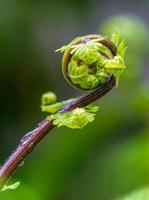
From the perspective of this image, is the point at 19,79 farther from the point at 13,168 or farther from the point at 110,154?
the point at 13,168

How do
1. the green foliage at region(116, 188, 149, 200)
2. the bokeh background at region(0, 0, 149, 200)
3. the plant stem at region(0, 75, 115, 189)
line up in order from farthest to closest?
the bokeh background at region(0, 0, 149, 200) < the green foliage at region(116, 188, 149, 200) < the plant stem at region(0, 75, 115, 189)

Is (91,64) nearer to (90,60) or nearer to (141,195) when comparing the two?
(90,60)

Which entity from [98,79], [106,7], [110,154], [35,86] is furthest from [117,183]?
[106,7]

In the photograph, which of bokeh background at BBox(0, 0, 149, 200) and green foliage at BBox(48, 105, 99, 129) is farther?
bokeh background at BBox(0, 0, 149, 200)

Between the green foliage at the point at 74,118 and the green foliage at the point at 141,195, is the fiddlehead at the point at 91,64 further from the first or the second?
the green foliage at the point at 141,195

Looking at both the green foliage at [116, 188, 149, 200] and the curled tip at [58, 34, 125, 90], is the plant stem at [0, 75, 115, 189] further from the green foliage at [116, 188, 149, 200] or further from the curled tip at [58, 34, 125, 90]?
the green foliage at [116, 188, 149, 200]

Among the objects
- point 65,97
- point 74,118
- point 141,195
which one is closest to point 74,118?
point 74,118

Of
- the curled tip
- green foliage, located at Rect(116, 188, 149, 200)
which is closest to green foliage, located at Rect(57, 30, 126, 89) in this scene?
the curled tip
